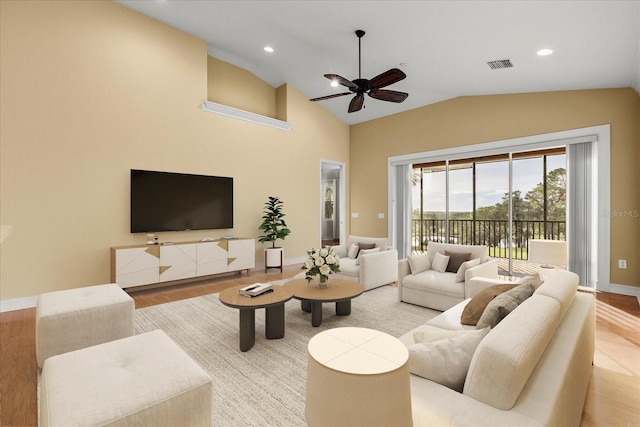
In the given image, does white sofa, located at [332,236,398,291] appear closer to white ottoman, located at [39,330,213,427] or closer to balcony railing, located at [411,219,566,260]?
balcony railing, located at [411,219,566,260]

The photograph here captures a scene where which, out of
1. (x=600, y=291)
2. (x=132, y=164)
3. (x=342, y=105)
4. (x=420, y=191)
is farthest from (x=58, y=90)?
(x=600, y=291)

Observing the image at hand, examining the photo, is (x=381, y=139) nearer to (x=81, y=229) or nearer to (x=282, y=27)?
(x=282, y=27)

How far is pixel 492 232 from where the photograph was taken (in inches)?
234

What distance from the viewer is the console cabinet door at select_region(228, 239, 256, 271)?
205 inches

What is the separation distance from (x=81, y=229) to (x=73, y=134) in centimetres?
126

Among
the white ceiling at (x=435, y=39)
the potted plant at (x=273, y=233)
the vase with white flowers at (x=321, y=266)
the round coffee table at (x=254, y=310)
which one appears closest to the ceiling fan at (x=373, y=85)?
the white ceiling at (x=435, y=39)

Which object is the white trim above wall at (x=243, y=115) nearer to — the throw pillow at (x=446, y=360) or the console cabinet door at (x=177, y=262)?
the console cabinet door at (x=177, y=262)

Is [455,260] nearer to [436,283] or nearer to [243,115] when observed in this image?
[436,283]

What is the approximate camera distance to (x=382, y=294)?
4.21m

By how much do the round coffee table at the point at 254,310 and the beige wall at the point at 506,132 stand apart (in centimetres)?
459

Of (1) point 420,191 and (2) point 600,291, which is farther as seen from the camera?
(1) point 420,191

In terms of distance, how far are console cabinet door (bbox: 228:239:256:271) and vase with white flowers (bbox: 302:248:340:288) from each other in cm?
236

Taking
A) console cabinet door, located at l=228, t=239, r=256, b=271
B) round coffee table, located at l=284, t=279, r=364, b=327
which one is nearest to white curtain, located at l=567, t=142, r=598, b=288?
round coffee table, located at l=284, t=279, r=364, b=327

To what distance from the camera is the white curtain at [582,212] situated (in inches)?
176
